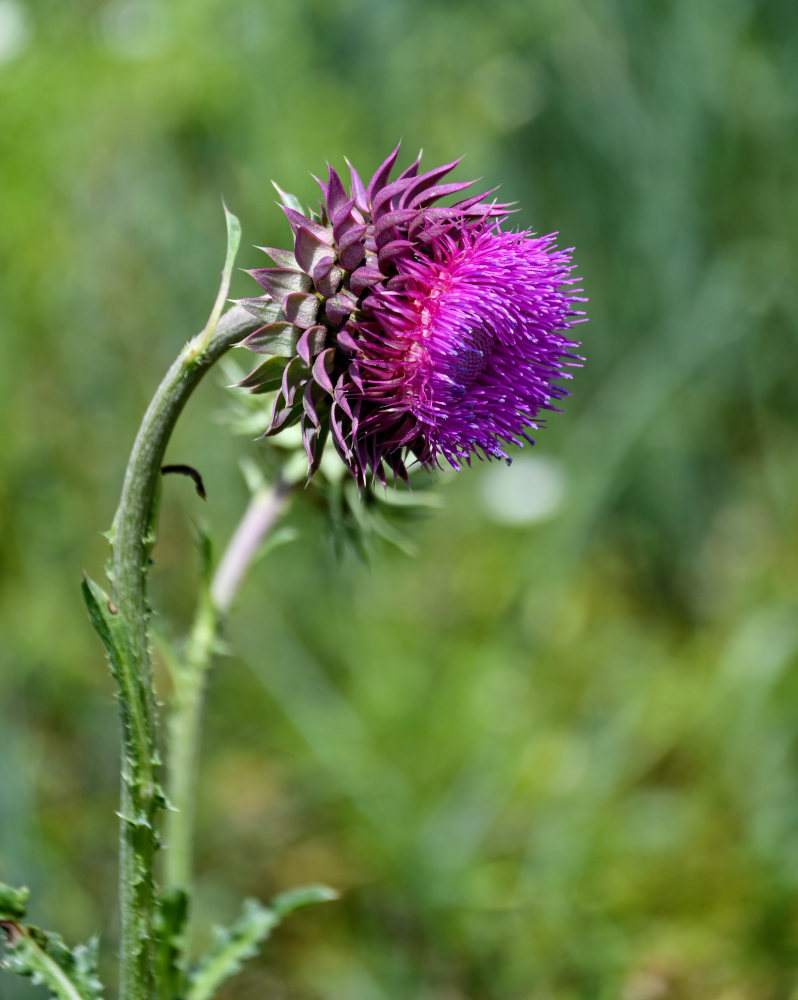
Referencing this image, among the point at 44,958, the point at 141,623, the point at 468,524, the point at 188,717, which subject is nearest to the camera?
the point at 141,623

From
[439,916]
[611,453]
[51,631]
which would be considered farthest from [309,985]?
[611,453]

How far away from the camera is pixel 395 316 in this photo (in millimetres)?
1518

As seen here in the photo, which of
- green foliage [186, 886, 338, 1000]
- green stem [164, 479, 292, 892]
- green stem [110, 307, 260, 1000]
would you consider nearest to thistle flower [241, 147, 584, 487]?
green stem [110, 307, 260, 1000]

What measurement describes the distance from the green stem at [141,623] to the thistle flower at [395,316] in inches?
3.8

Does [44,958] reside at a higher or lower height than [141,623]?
lower

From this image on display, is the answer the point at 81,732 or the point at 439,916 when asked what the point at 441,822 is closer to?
the point at 439,916

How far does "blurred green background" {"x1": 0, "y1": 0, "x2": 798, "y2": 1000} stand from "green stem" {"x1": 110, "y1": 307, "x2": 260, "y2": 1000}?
1742mm

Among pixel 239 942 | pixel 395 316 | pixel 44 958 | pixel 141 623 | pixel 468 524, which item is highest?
pixel 468 524

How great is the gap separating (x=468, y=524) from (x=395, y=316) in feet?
11.1

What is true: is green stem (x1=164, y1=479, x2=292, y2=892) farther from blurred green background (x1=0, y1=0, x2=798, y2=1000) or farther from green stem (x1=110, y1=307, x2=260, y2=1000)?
blurred green background (x1=0, y1=0, x2=798, y2=1000)

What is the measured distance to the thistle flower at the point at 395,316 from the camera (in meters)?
1.49

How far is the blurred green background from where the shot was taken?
131 inches

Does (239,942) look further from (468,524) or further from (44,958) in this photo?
(468,524)

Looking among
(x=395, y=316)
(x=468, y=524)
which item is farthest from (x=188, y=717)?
(x=468, y=524)
